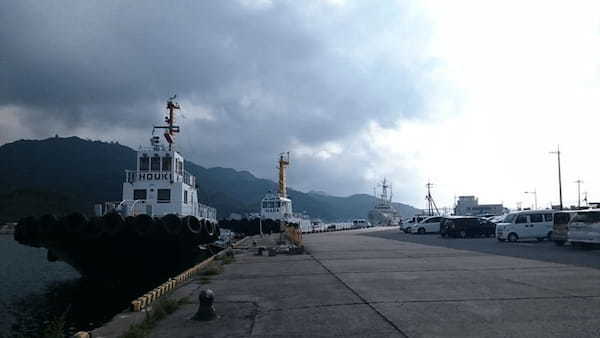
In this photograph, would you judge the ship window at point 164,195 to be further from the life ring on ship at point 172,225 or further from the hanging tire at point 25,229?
the hanging tire at point 25,229

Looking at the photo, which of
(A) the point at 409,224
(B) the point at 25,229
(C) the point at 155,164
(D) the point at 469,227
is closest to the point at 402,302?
(B) the point at 25,229

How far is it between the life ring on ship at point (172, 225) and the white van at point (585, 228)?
48.0ft

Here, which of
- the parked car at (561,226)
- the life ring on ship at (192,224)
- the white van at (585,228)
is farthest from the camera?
the parked car at (561,226)

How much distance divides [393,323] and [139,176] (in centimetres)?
1792

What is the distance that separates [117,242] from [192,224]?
2.46 metres

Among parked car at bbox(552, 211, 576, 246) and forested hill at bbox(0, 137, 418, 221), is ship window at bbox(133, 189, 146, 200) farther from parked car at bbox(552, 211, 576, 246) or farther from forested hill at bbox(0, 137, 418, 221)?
forested hill at bbox(0, 137, 418, 221)

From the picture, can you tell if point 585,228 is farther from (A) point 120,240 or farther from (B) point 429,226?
(B) point 429,226

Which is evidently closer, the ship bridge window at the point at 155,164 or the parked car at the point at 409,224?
the ship bridge window at the point at 155,164

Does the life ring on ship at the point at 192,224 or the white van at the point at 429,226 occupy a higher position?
the life ring on ship at the point at 192,224

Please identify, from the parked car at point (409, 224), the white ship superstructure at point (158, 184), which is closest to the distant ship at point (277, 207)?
the parked car at point (409, 224)

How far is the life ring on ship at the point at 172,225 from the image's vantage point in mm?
14643

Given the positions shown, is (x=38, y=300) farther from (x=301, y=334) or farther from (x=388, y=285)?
(x=301, y=334)

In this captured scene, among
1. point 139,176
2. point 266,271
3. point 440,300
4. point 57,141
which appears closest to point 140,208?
point 139,176

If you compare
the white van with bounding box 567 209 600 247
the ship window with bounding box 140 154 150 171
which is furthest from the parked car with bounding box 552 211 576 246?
the ship window with bounding box 140 154 150 171
